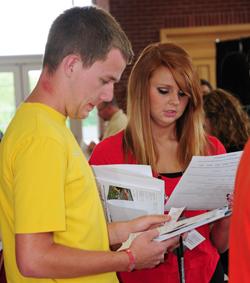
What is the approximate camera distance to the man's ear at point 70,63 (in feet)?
4.41

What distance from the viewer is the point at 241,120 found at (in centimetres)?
295

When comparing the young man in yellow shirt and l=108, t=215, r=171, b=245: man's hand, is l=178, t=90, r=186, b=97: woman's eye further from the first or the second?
the young man in yellow shirt

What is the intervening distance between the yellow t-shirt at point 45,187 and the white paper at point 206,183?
505 mm

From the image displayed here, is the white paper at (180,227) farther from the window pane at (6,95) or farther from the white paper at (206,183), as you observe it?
the window pane at (6,95)

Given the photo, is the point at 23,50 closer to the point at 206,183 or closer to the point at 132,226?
the point at 206,183

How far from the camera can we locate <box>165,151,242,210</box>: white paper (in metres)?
1.88

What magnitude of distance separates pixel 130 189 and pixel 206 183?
11.4 inches

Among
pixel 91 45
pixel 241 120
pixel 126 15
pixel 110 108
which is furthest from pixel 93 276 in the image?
pixel 126 15

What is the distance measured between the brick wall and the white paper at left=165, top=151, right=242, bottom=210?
634 centimetres

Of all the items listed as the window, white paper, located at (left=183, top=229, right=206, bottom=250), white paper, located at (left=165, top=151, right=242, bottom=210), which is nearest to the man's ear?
white paper, located at (left=165, top=151, right=242, bottom=210)

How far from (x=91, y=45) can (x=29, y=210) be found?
44 centimetres

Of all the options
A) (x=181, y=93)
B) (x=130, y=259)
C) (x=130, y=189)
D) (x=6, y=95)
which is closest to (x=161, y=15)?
(x=6, y=95)

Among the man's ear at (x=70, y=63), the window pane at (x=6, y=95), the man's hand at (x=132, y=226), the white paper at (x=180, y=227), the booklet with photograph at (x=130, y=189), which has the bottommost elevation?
the window pane at (x=6, y=95)

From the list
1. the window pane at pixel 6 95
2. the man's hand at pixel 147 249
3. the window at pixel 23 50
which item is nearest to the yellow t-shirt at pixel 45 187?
the man's hand at pixel 147 249
